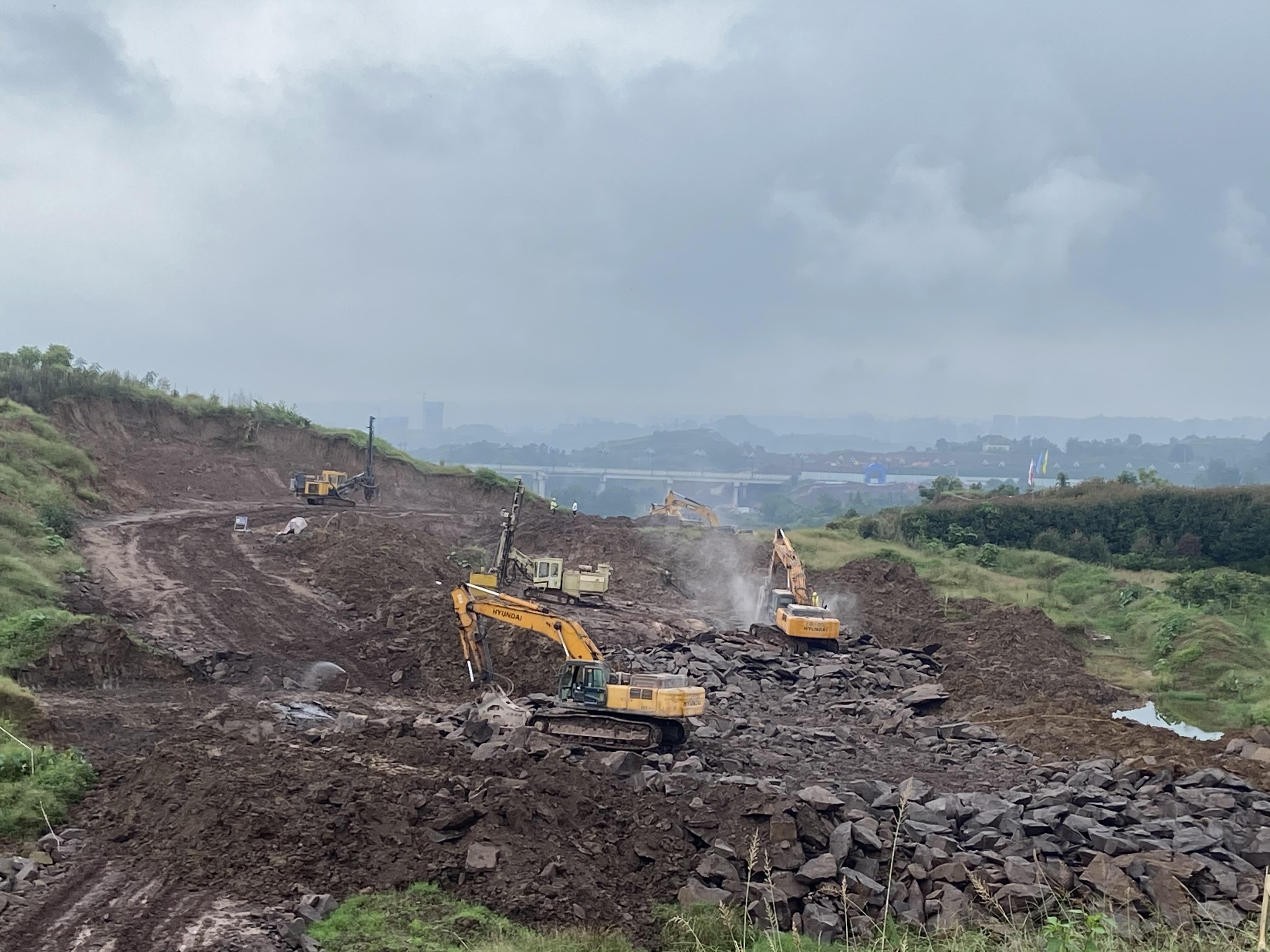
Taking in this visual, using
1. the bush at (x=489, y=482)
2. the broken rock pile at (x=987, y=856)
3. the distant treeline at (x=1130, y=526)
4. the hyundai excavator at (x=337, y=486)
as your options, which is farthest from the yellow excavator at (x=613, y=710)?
the bush at (x=489, y=482)

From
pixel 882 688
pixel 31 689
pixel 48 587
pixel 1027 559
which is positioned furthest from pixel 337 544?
pixel 1027 559

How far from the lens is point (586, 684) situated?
18078 millimetres

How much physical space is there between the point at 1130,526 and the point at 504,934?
47524 millimetres

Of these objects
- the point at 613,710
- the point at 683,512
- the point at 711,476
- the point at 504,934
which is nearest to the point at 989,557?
the point at 683,512

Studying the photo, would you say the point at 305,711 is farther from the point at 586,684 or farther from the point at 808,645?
the point at 808,645

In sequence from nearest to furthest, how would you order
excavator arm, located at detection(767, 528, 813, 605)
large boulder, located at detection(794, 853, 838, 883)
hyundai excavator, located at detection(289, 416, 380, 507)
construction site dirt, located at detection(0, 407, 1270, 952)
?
construction site dirt, located at detection(0, 407, 1270, 952) → large boulder, located at detection(794, 853, 838, 883) → excavator arm, located at detection(767, 528, 813, 605) → hyundai excavator, located at detection(289, 416, 380, 507)

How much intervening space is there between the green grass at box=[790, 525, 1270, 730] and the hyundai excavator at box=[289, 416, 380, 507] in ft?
62.8

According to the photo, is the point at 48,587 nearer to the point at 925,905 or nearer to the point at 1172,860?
the point at 925,905

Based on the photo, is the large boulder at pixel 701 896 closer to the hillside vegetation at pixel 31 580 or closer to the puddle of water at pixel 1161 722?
the hillside vegetation at pixel 31 580

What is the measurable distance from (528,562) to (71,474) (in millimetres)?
18759

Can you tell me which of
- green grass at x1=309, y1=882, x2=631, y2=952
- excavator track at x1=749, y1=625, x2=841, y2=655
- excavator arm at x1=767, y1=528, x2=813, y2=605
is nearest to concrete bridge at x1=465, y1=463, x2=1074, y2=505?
excavator arm at x1=767, y1=528, x2=813, y2=605

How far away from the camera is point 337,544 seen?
112 ft

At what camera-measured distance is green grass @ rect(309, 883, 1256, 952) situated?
1022 centimetres

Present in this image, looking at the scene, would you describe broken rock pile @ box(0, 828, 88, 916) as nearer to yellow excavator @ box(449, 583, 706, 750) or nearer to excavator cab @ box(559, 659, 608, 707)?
yellow excavator @ box(449, 583, 706, 750)
